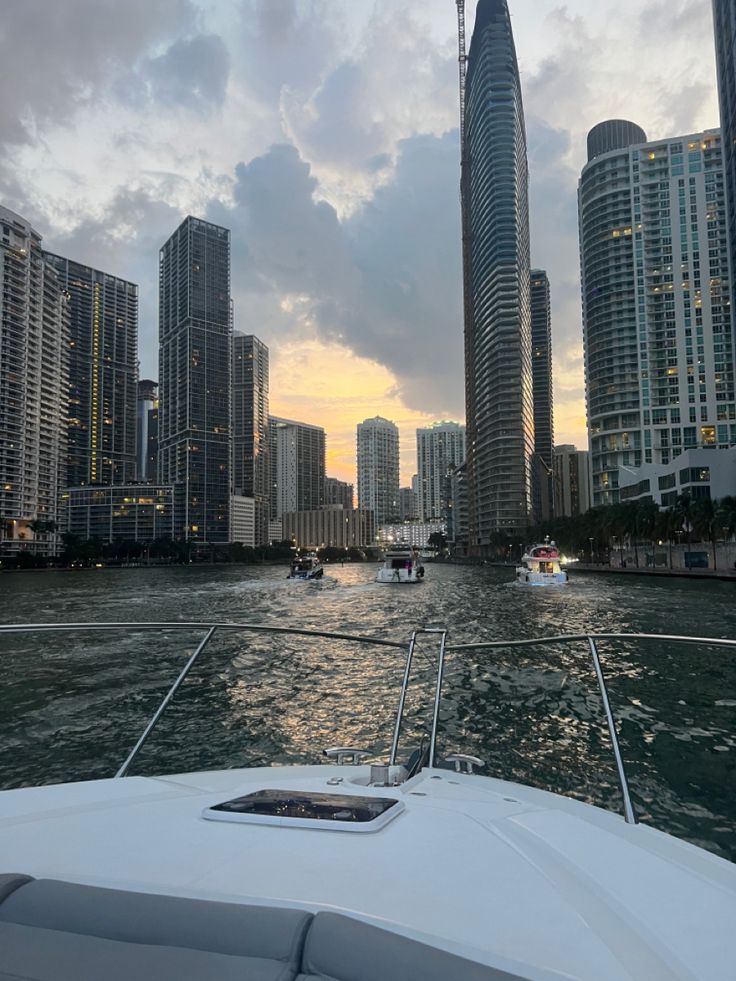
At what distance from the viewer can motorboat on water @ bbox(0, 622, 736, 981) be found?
1430 millimetres

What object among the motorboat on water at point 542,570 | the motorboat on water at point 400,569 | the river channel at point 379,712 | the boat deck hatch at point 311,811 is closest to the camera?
the boat deck hatch at point 311,811

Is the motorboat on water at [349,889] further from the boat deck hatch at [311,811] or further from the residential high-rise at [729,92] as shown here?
the residential high-rise at [729,92]

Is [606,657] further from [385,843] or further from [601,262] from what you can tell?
[601,262]

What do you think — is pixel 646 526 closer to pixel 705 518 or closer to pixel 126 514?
pixel 705 518

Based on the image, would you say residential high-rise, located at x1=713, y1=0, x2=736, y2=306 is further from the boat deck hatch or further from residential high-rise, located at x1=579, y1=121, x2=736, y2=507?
the boat deck hatch

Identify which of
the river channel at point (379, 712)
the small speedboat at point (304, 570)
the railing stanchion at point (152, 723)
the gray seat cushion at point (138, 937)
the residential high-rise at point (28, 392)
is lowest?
the small speedboat at point (304, 570)

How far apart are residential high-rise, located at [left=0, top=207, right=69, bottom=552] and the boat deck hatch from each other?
149 m

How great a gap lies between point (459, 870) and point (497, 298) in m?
171

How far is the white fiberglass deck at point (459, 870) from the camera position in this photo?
156 centimetres

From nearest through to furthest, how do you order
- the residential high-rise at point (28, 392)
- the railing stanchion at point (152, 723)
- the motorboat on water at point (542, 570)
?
the railing stanchion at point (152, 723)
the motorboat on water at point (542, 570)
the residential high-rise at point (28, 392)

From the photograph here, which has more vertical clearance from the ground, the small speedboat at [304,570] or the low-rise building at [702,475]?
the low-rise building at [702,475]

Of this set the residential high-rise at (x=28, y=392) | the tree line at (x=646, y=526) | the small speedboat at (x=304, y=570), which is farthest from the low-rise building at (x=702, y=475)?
the residential high-rise at (x=28, y=392)

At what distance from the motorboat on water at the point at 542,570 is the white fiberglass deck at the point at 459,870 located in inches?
1933

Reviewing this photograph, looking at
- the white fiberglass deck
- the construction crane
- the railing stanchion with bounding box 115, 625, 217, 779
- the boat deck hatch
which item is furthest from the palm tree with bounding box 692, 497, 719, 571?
the construction crane
